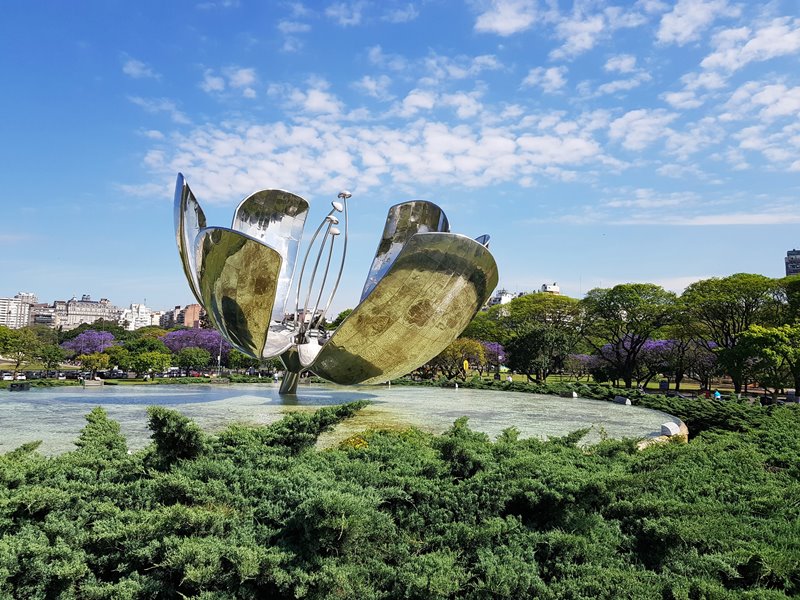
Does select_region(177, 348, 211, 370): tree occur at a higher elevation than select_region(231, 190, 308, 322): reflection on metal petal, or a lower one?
lower

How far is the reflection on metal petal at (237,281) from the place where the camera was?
10.8m

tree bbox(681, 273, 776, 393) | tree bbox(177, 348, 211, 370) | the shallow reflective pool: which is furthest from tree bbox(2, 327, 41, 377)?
tree bbox(681, 273, 776, 393)

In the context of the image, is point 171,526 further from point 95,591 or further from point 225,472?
point 225,472

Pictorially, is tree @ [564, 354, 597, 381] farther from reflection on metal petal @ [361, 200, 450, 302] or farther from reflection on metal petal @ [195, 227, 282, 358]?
reflection on metal petal @ [195, 227, 282, 358]

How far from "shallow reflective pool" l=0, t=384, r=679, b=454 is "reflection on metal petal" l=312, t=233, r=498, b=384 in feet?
4.27

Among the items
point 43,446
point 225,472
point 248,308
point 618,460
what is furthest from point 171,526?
point 248,308

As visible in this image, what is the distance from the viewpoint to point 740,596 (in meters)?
4.17

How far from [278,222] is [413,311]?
673cm

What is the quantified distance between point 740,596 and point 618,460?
3022 mm

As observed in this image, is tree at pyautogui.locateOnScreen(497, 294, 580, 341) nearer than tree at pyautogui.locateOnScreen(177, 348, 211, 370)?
No

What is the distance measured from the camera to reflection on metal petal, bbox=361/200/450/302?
16.5m

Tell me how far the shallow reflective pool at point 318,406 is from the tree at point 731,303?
60.9 feet

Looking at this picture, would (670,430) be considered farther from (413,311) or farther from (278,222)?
(278,222)

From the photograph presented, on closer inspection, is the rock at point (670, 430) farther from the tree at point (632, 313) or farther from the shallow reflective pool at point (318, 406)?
the tree at point (632, 313)
